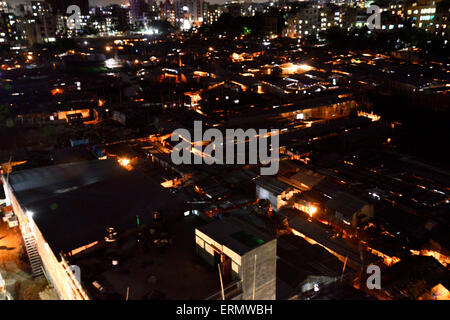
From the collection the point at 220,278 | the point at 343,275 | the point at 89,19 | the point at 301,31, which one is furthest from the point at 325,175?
the point at 89,19

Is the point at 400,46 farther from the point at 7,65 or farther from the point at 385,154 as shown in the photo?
the point at 7,65

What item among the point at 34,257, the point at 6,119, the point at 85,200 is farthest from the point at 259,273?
the point at 6,119

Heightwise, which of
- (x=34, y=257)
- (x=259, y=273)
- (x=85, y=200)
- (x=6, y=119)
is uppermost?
(x=259, y=273)

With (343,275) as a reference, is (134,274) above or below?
above

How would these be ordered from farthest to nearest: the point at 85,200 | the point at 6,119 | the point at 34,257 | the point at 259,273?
the point at 6,119 → the point at 34,257 → the point at 85,200 → the point at 259,273

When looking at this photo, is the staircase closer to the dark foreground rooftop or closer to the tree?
the dark foreground rooftop

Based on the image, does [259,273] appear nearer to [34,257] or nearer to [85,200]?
[85,200]

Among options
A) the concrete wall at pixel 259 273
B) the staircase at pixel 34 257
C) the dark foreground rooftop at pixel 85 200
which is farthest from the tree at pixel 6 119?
the concrete wall at pixel 259 273

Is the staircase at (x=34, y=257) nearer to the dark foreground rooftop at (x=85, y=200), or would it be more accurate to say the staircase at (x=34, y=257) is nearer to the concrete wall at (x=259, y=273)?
the dark foreground rooftop at (x=85, y=200)

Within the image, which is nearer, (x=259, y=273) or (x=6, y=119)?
(x=259, y=273)

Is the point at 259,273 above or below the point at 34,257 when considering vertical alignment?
above
